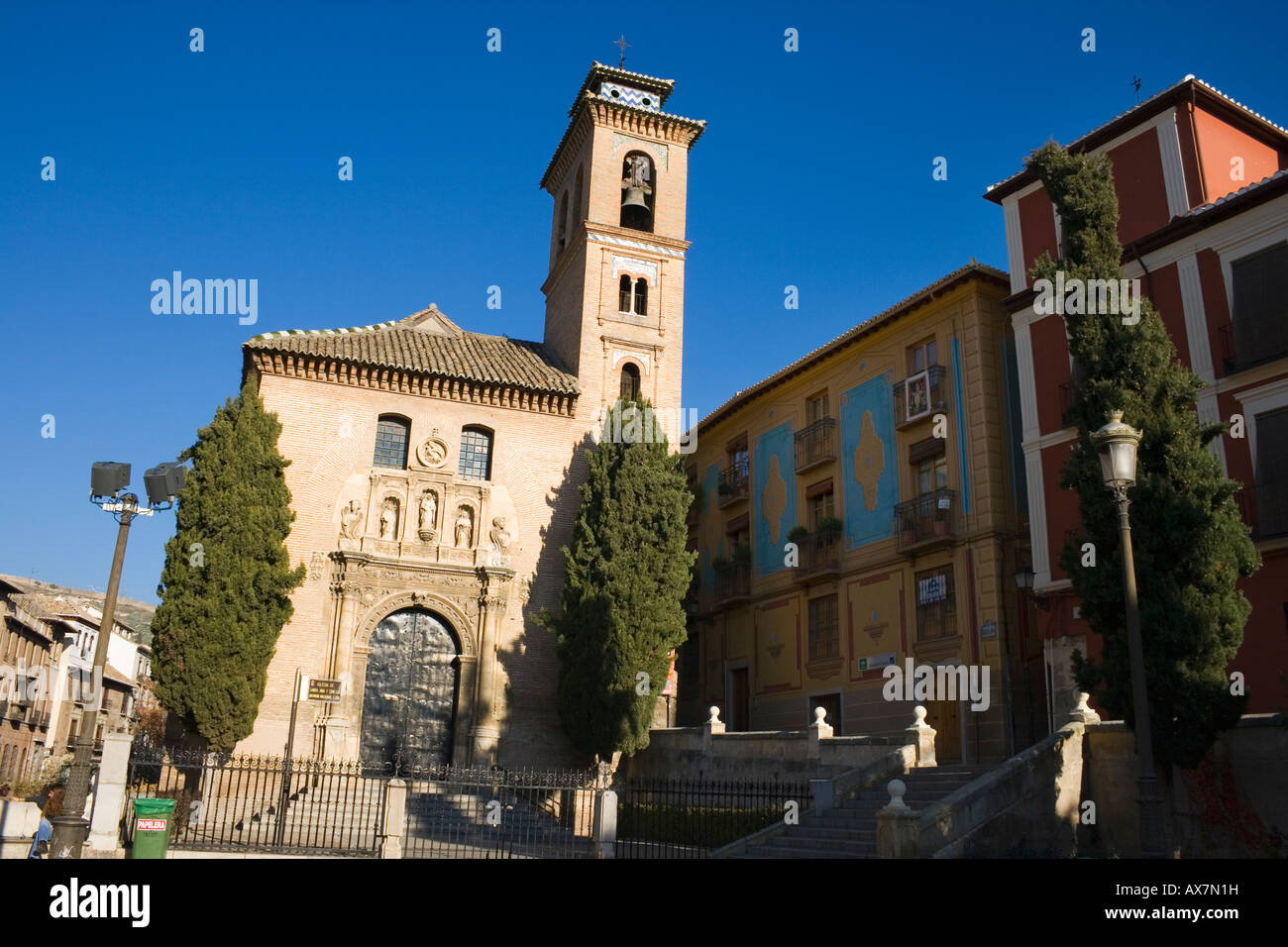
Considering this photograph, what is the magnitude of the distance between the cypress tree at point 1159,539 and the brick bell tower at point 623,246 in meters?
Result: 14.1

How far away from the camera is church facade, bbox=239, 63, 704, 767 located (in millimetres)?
22391

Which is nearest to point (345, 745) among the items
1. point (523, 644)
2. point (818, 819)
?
point (523, 644)

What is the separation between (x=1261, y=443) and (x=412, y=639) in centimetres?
1711

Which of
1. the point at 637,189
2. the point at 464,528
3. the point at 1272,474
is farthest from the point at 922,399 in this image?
the point at 464,528

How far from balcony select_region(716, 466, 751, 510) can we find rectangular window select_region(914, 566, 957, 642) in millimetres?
7853

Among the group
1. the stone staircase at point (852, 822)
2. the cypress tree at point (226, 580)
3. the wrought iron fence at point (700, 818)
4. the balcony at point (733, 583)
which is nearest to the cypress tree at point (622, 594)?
the wrought iron fence at point (700, 818)

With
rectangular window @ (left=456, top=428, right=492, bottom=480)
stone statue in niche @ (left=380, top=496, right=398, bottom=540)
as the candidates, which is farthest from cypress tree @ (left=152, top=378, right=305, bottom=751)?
rectangular window @ (left=456, top=428, right=492, bottom=480)

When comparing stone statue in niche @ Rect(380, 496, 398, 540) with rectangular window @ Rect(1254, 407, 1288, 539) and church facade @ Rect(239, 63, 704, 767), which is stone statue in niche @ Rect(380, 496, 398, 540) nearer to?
church facade @ Rect(239, 63, 704, 767)

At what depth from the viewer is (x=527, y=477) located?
81.7ft

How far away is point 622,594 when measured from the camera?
857 inches

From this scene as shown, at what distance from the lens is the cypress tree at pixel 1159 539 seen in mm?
11719

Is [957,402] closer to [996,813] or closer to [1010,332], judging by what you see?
[1010,332]

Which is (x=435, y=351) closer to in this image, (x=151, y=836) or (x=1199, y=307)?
(x=151, y=836)

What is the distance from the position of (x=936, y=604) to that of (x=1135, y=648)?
12831 millimetres
